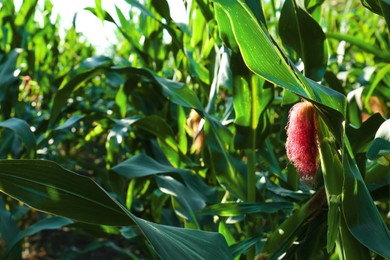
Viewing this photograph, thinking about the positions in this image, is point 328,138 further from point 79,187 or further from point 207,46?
point 207,46

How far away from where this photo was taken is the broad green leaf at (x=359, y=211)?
0.76 m

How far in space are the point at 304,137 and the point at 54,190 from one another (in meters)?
0.33

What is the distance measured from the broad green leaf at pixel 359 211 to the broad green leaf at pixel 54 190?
282 mm

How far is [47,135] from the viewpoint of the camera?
1.64 m

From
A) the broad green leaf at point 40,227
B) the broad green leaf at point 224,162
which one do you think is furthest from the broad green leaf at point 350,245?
the broad green leaf at point 40,227

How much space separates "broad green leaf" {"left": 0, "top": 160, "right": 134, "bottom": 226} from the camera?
2.18 ft

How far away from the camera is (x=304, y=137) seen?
0.80 meters

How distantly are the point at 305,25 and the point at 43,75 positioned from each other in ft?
5.82

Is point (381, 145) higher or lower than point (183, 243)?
higher

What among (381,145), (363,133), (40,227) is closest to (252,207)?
(363,133)

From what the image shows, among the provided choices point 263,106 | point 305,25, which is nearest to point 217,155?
point 263,106

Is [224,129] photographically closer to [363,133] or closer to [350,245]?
[363,133]

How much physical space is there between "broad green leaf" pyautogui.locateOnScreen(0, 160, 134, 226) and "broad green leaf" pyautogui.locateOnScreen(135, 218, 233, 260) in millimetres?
47

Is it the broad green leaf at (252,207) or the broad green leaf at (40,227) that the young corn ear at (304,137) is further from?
the broad green leaf at (40,227)
